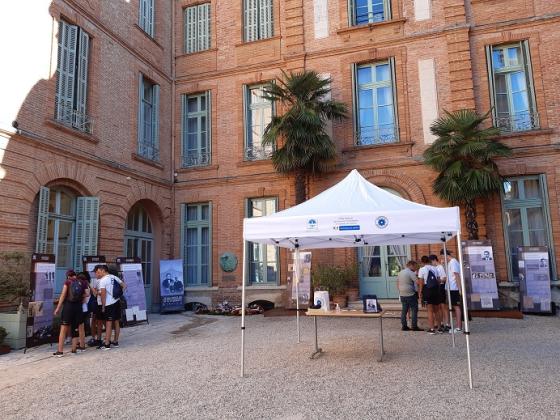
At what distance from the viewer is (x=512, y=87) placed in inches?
468

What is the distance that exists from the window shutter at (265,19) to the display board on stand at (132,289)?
27.4ft

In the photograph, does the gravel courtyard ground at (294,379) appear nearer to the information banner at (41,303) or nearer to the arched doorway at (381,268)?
the information banner at (41,303)

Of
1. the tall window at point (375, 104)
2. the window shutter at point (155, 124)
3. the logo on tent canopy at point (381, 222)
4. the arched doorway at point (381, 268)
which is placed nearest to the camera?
the logo on tent canopy at point (381, 222)

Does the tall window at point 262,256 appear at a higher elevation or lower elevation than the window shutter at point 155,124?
lower

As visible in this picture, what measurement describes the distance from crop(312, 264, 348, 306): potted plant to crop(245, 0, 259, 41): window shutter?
8064 mm

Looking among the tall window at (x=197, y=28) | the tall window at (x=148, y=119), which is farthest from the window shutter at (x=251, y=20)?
the tall window at (x=148, y=119)

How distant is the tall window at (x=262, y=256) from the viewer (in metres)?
13.2

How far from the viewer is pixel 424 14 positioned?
41.1 feet

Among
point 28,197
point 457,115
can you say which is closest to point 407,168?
point 457,115

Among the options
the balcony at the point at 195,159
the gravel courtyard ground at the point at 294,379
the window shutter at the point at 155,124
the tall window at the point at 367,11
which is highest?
the tall window at the point at 367,11

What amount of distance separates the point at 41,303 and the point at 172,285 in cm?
538

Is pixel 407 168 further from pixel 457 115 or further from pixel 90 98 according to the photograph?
pixel 90 98

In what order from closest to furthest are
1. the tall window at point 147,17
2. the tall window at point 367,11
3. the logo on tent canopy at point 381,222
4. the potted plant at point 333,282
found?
the logo on tent canopy at point 381,222 < the potted plant at point 333,282 < the tall window at point 367,11 < the tall window at point 147,17

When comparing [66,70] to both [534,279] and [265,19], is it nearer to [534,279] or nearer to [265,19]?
[265,19]
